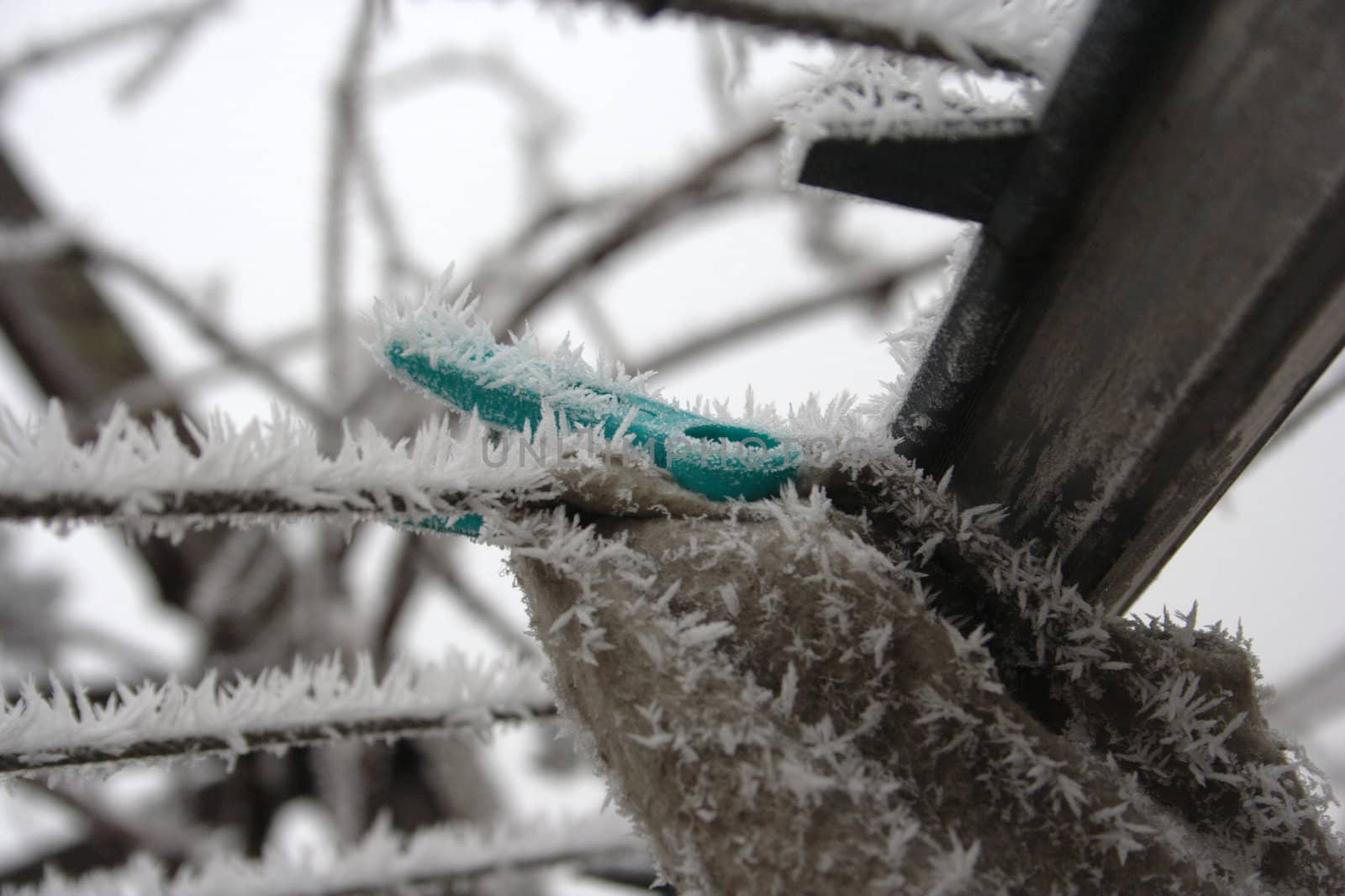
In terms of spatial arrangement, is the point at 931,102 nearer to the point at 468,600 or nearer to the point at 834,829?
the point at 834,829

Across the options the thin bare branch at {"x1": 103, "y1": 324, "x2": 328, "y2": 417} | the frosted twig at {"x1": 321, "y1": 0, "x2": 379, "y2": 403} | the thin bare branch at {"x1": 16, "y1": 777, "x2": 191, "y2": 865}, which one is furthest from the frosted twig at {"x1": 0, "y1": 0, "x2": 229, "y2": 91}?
the thin bare branch at {"x1": 16, "y1": 777, "x2": 191, "y2": 865}

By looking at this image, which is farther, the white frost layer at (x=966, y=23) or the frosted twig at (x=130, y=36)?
the frosted twig at (x=130, y=36)

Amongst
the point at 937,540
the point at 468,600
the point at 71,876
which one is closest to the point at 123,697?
the point at 937,540

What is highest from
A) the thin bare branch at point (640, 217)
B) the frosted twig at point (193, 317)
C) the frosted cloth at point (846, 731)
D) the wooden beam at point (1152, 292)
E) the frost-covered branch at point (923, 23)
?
the thin bare branch at point (640, 217)

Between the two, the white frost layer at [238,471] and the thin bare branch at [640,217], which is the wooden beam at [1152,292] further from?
the thin bare branch at [640,217]

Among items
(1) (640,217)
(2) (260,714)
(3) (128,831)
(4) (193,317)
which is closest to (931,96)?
(2) (260,714)

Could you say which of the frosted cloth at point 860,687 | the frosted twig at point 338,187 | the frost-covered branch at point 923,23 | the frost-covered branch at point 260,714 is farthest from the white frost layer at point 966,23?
the frosted twig at point 338,187

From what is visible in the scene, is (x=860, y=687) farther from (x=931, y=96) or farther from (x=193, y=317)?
(x=193, y=317)
